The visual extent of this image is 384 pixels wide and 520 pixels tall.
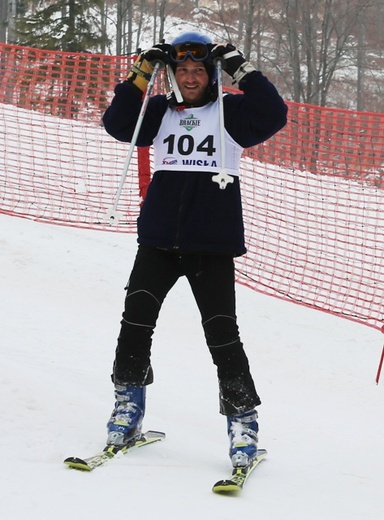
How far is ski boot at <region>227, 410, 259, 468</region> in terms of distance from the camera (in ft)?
12.5

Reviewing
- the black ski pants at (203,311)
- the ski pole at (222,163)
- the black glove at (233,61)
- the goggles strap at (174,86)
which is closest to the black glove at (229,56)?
the black glove at (233,61)

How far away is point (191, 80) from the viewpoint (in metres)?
3.87

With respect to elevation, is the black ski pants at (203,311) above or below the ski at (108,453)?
above

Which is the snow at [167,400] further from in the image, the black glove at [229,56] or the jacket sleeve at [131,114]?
the black glove at [229,56]

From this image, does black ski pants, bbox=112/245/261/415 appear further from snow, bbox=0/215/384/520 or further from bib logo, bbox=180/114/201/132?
bib logo, bbox=180/114/201/132

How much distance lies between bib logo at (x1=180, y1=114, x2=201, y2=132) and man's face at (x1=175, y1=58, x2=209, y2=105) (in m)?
0.08

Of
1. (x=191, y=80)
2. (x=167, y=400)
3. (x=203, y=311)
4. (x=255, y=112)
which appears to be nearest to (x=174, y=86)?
(x=191, y=80)

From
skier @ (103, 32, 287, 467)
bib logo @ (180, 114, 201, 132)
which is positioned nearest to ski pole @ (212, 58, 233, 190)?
skier @ (103, 32, 287, 467)

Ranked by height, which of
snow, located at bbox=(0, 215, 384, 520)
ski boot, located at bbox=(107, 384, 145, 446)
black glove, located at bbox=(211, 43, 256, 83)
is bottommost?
snow, located at bbox=(0, 215, 384, 520)

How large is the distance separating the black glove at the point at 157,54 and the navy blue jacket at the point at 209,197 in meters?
0.16

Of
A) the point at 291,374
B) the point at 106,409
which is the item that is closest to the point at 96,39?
the point at 291,374

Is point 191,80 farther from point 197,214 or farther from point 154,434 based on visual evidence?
point 154,434

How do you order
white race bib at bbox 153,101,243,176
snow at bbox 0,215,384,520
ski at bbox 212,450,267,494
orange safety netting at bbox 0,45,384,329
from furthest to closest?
orange safety netting at bbox 0,45,384,329 < white race bib at bbox 153,101,243,176 < ski at bbox 212,450,267,494 < snow at bbox 0,215,384,520

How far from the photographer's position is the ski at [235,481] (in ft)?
11.2
